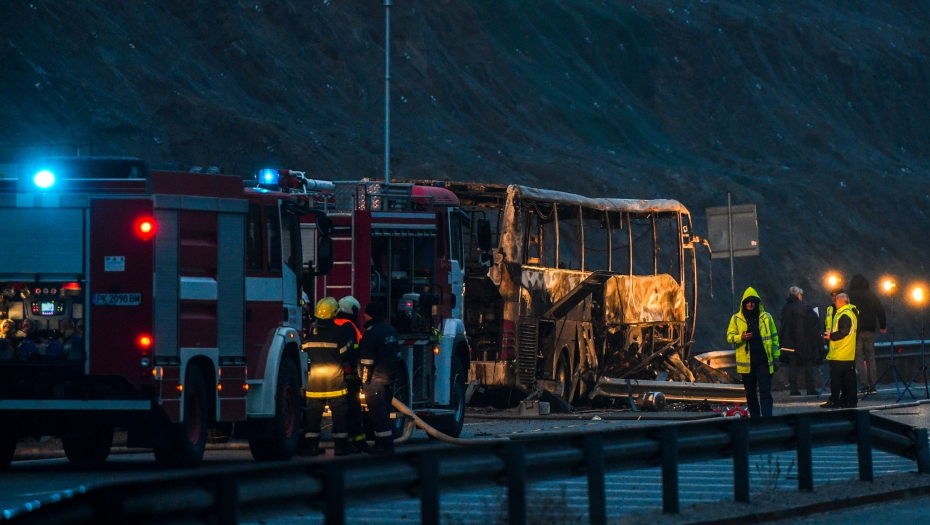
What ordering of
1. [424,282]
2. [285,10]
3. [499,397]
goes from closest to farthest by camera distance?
[424,282] → [499,397] → [285,10]

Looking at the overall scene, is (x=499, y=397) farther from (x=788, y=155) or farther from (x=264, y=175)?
(x=788, y=155)

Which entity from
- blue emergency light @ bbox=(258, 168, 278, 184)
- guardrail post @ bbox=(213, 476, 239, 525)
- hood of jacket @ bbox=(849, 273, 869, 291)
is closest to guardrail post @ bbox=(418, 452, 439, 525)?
guardrail post @ bbox=(213, 476, 239, 525)

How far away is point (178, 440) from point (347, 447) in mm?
1758

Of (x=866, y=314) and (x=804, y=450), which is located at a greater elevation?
(x=866, y=314)

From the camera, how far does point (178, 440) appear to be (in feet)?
50.7

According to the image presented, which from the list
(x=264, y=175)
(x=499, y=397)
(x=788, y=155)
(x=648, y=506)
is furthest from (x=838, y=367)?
(x=788, y=155)

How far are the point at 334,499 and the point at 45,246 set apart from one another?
8.42m

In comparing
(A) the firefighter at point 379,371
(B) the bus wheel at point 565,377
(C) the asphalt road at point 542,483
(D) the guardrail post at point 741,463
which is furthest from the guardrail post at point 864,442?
(B) the bus wheel at point 565,377

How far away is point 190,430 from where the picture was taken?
15773mm

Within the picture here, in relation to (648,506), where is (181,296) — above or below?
above

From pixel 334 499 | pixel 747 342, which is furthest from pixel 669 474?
pixel 747 342

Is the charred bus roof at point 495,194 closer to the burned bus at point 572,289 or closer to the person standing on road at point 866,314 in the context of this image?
the burned bus at point 572,289

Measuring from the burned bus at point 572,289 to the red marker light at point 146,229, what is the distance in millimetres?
7504

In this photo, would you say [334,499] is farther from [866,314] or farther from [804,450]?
[866,314]
